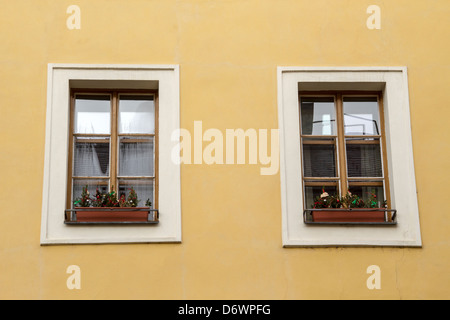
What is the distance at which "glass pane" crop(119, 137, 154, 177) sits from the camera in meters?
8.90

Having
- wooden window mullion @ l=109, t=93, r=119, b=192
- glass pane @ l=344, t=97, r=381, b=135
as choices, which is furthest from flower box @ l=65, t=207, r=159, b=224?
glass pane @ l=344, t=97, r=381, b=135

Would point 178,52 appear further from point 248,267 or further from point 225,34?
point 248,267

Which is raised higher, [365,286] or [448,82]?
[448,82]

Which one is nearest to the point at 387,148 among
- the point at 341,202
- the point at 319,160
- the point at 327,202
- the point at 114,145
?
Answer: the point at 319,160

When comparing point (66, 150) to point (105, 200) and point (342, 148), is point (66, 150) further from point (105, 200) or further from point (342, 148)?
point (342, 148)

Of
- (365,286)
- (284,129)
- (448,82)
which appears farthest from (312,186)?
(448,82)

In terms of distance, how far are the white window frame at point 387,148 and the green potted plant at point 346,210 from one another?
0.12m

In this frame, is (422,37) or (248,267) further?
(422,37)

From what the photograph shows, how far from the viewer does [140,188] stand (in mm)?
8828

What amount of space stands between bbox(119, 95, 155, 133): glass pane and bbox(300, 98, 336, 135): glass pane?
1832 millimetres

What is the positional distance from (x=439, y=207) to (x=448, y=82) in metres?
1.53

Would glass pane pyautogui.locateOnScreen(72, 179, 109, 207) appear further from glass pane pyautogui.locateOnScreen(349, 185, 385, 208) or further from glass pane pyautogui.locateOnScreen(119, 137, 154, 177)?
glass pane pyautogui.locateOnScreen(349, 185, 385, 208)

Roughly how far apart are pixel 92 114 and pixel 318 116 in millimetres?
2714

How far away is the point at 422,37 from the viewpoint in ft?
30.2
